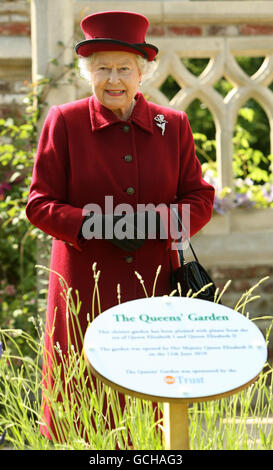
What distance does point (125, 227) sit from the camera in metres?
2.42

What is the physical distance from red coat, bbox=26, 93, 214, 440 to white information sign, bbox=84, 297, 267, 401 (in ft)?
2.02

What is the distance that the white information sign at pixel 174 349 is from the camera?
1809 mm

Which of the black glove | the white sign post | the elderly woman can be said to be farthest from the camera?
the elderly woman

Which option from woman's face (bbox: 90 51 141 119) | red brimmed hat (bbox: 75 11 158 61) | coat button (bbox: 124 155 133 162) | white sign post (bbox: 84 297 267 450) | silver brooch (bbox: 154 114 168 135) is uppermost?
red brimmed hat (bbox: 75 11 158 61)

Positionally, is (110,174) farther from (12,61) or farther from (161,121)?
(12,61)

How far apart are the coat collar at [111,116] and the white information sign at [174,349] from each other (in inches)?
33.0

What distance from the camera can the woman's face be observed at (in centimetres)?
252

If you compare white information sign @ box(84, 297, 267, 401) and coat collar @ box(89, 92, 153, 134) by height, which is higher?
coat collar @ box(89, 92, 153, 134)

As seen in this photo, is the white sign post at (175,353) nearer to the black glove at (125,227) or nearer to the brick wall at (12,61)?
the black glove at (125,227)

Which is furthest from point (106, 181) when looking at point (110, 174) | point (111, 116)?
point (111, 116)

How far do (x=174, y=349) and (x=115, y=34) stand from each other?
3.76 feet

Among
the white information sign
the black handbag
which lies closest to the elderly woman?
the black handbag

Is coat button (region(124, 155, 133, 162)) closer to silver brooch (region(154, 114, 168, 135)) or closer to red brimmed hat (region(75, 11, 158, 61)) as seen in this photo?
silver brooch (region(154, 114, 168, 135))
